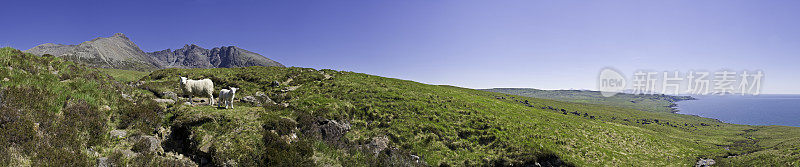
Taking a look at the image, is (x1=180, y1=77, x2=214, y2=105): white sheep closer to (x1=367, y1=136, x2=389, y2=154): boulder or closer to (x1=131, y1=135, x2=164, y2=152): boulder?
(x1=131, y1=135, x2=164, y2=152): boulder

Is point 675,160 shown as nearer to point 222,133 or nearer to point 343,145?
point 343,145

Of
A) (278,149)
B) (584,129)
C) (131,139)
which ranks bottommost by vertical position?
(584,129)

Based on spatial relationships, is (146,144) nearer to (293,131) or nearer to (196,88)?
(293,131)

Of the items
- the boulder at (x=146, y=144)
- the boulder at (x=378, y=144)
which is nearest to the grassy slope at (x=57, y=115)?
the boulder at (x=146, y=144)

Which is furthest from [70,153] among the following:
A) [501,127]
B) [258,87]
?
[501,127]

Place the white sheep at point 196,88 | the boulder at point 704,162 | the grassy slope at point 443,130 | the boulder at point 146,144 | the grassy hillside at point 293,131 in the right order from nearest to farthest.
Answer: the grassy hillside at point 293,131 < the boulder at point 146,144 < the white sheep at point 196,88 < the grassy slope at point 443,130 < the boulder at point 704,162

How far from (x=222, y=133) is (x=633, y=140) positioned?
51.6 m

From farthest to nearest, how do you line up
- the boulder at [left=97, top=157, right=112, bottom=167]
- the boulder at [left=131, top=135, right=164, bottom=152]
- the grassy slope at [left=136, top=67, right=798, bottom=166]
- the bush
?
the grassy slope at [left=136, top=67, right=798, bottom=166]
the bush
the boulder at [left=131, top=135, right=164, bottom=152]
the boulder at [left=97, top=157, right=112, bottom=167]

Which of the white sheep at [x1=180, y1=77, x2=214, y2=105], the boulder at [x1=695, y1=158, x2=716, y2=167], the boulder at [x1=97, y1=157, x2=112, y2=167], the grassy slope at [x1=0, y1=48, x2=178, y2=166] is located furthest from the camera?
the boulder at [x1=695, y1=158, x2=716, y2=167]

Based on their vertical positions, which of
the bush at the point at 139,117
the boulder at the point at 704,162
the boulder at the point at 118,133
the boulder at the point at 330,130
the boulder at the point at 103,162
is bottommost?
the boulder at the point at 704,162

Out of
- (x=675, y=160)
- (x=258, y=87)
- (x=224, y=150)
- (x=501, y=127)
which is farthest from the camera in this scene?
(x=675, y=160)

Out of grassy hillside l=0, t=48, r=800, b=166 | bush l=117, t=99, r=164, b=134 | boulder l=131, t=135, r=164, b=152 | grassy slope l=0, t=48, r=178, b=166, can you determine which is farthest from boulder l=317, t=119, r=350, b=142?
grassy slope l=0, t=48, r=178, b=166

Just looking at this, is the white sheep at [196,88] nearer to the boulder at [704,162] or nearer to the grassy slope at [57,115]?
the grassy slope at [57,115]

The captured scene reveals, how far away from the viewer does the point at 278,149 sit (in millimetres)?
10805
